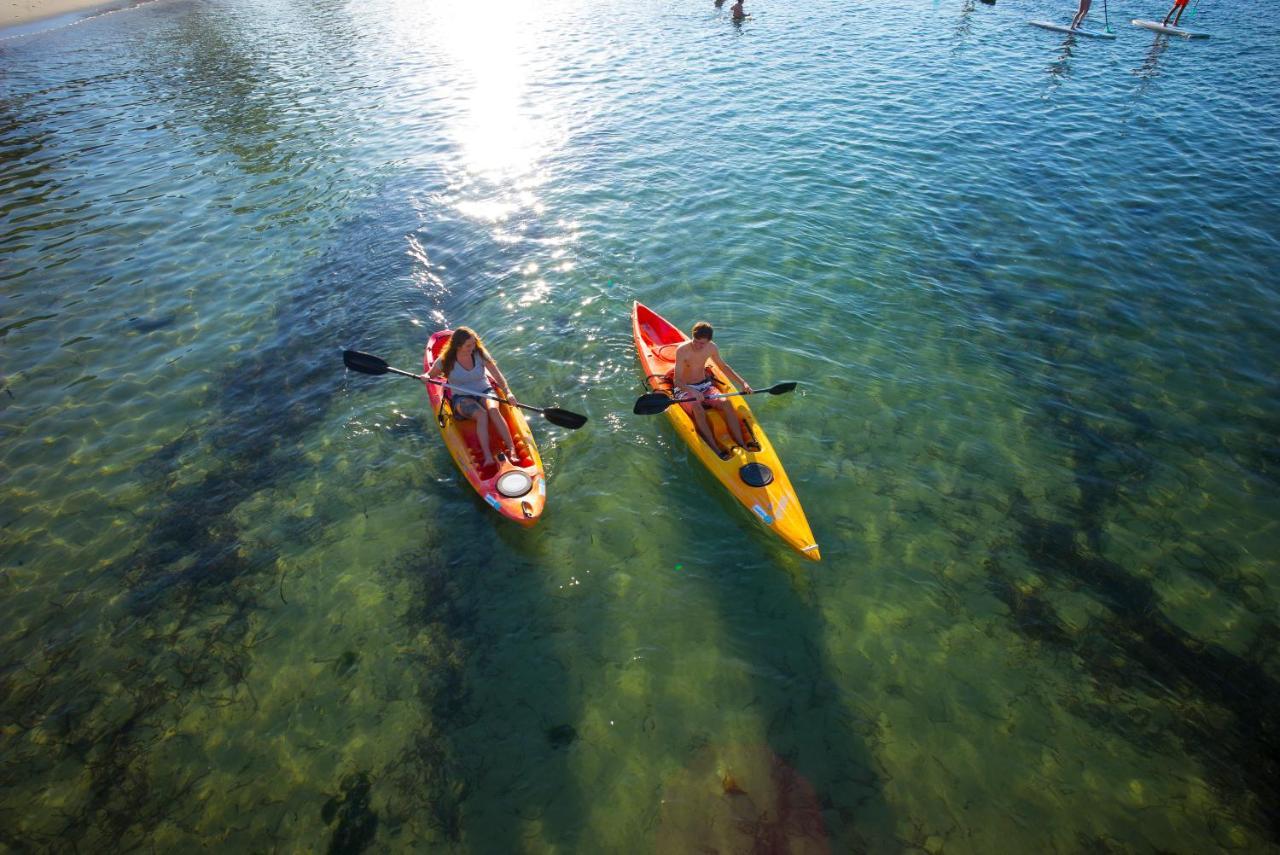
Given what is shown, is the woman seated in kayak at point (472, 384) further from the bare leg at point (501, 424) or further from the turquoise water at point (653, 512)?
the turquoise water at point (653, 512)

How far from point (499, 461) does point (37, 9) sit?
54.0 metres

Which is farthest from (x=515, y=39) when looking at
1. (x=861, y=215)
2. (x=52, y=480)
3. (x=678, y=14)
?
(x=52, y=480)

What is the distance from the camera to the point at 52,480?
27.2 feet

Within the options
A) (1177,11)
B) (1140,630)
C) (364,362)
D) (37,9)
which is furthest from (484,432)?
(37,9)

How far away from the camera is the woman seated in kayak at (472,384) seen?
7.98m

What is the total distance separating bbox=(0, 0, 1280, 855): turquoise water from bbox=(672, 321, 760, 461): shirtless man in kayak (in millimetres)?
661

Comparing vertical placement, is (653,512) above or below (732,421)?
below

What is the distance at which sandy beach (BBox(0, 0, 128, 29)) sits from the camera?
117ft

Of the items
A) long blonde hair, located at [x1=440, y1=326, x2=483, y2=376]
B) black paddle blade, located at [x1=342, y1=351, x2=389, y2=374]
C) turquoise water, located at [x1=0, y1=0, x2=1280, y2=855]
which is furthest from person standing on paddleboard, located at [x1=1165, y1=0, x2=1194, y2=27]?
black paddle blade, located at [x1=342, y1=351, x2=389, y2=374]

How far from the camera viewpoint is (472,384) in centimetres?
830

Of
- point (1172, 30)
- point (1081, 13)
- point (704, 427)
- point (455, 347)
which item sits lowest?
point (704, 427)

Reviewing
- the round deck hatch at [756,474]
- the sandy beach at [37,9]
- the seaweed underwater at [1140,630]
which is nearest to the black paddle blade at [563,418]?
the round deck hatch at [756,474]

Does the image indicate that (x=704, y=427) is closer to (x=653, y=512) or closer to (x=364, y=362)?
(x=653, y=512)

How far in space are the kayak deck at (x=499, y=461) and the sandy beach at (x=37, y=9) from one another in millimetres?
48913
